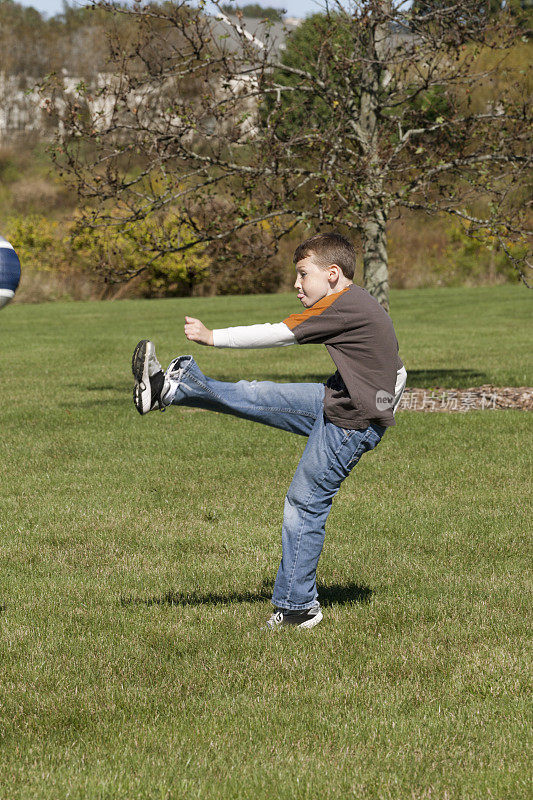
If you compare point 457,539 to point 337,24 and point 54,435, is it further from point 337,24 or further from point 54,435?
point 337,24

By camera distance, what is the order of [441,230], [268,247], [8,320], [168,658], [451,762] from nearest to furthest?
1. [451,762]
2. [168,658]
3. [268,247]
4. [8,320]
5. [441,230]

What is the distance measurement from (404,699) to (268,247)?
24.4 feet

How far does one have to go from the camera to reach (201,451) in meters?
8.99

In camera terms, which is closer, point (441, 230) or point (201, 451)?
point (201, 451)

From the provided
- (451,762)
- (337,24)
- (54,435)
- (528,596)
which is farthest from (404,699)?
(337,24)

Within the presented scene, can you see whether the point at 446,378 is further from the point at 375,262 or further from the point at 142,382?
the point at 142,382

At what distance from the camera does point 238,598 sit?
16.5 ft

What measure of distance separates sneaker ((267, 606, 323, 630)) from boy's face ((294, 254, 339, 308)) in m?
1.47

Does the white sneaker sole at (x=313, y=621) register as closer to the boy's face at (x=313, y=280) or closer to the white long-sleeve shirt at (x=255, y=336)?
the white long-sleeve shirt at (x=255, y=336)

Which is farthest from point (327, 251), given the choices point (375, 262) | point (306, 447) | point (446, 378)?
point (446, 378)

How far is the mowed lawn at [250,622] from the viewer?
3289 mm

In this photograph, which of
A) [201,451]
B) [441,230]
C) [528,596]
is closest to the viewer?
[528,596]

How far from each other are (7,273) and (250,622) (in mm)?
2024

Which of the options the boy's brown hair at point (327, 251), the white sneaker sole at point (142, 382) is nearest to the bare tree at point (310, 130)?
the boy's brown hair at point (327, 251)
